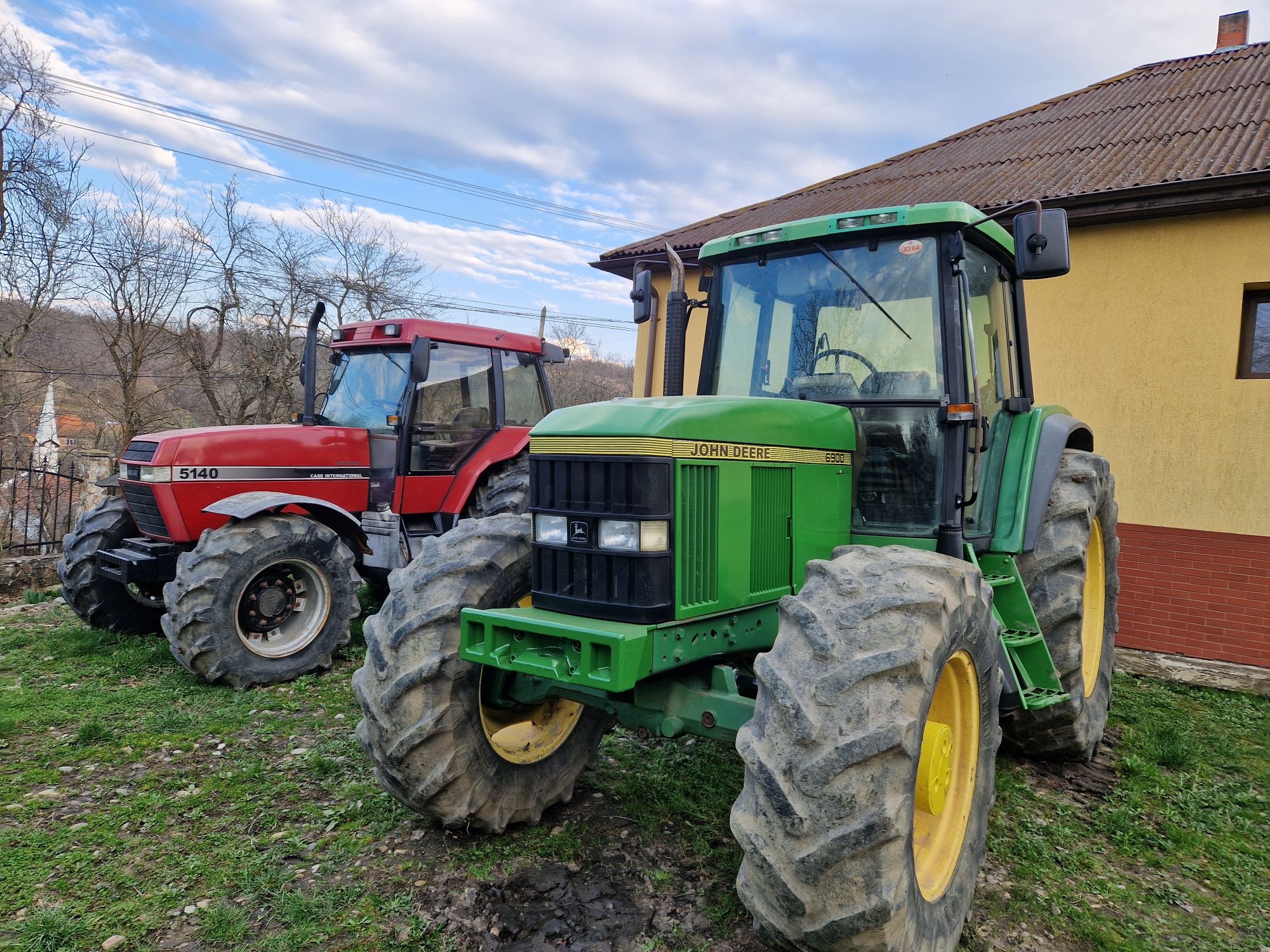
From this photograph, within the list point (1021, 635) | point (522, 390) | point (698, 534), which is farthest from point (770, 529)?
point (522, 390)

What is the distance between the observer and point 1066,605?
12.2ft

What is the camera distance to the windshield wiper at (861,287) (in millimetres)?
3311

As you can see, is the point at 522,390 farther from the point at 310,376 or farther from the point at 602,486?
the point at 602,486

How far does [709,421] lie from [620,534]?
0.48 metres

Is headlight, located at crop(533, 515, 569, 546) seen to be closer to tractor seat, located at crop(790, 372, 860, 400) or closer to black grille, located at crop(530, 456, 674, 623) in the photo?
black grille, located at crop(530, 456, 674, 623)

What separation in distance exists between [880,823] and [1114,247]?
227 inches

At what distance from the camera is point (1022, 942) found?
261cm

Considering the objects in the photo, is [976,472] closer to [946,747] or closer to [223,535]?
[946,747]

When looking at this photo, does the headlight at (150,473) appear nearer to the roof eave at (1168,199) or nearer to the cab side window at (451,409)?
the cab side window at (451,409)

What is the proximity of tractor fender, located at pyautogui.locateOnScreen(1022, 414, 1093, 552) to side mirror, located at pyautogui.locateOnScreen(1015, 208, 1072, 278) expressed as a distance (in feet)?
3.32

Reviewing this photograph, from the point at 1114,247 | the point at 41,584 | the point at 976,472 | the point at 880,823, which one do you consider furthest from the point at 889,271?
the point at 41,584

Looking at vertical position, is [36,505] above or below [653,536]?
below

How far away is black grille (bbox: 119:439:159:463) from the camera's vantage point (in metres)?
5.48

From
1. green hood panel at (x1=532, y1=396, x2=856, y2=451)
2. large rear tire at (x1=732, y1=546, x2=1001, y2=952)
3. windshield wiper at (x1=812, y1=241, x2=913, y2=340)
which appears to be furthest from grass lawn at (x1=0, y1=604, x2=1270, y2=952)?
windshield wiper at (x1=812, y1=241, x2=913, y2=340)
